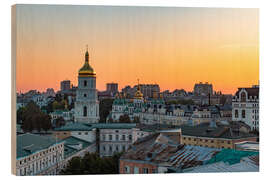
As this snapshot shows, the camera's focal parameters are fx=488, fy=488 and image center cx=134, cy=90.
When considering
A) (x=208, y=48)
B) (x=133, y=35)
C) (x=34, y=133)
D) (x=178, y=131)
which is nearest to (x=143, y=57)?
(x=133, y=35)

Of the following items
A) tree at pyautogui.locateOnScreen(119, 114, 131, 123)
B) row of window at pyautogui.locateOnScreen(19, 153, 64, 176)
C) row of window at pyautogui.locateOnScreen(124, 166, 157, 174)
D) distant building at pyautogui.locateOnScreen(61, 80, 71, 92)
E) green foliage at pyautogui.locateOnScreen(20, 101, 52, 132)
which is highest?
distant building at pyautogui.locateOnScreen(61, 80, 71, 92)

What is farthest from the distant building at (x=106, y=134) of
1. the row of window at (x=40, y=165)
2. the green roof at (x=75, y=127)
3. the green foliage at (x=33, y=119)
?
the row of window at (x=40, y=165)

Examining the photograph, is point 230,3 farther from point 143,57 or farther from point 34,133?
point 34,133

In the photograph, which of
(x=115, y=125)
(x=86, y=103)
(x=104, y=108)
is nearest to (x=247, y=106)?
(x=115, y=125)

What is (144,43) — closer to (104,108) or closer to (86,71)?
(86,71)

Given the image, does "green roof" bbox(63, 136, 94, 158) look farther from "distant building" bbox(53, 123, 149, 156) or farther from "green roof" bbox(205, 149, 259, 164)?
"green roof" bbox(205, 149, 259, 164)

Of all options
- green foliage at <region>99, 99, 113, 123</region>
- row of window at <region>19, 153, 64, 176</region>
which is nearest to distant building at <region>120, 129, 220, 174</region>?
row of window at <region>19, 153, 64, 176</region>
